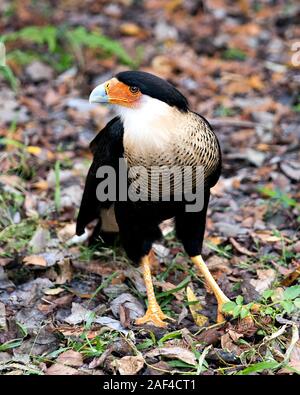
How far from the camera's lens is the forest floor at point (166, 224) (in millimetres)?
3967

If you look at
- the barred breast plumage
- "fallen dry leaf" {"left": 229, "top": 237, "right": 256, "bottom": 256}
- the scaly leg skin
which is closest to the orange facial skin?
the barred breast plumage

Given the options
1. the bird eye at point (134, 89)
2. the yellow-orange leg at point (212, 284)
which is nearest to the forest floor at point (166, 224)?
the yellow-orange leg at point (212, 284)

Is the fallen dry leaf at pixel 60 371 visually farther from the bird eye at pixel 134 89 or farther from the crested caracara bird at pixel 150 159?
the bird eye at pixel 134 89

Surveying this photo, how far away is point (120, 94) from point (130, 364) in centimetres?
147

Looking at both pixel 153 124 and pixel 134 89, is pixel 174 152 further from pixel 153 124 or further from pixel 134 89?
pixel 134 89

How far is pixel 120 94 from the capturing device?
3992mm

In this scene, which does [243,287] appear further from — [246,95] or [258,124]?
[246,95]

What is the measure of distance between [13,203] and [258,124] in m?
2.59

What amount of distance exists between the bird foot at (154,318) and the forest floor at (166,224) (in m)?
0.07

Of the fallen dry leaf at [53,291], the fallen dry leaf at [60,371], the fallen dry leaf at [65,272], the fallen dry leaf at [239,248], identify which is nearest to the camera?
the fallen dry leaf at [60,371]

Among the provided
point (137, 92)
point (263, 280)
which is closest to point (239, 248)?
point (263, 280)

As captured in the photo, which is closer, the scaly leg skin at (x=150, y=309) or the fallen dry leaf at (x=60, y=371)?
the fallen dry leaf at (x=60, y=371)

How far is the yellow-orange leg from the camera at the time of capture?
4301 millimetres

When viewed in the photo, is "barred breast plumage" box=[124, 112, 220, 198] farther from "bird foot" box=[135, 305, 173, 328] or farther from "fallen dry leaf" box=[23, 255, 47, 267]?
"fallen dry leaf" box=[23, 255, 47, 267]
